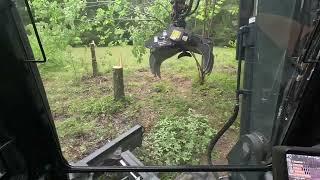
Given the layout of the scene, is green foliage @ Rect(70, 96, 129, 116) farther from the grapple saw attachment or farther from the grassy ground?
the grapple saw attachment

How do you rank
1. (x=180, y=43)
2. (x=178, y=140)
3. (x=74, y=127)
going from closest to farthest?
(x=180, y=43), (x=74, y=127), (x=178, y=140)

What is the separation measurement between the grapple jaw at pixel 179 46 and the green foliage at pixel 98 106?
28cm

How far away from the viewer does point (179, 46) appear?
161cm

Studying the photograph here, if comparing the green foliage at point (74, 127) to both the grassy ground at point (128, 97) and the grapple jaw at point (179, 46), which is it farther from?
the grapple jaw at point (179, 46)

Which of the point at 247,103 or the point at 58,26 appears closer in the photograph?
the point at 58,26

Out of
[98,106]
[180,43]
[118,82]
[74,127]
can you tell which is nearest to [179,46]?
[180,43]

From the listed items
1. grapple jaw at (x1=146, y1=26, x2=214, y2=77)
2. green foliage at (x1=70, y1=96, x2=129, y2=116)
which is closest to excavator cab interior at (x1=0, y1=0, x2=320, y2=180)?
grapple jaw at (x1=146, y1=26, x2=214, y2=77)

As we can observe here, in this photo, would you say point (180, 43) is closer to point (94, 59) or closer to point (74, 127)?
point (94, 59)

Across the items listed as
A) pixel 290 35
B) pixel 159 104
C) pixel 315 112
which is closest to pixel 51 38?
pixel 159 104

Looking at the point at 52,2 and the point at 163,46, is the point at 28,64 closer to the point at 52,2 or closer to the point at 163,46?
the point at 52,2

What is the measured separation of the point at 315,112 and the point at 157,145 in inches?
28.8

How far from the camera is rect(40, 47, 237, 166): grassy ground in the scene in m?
1.68

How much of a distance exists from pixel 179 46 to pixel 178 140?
531mm

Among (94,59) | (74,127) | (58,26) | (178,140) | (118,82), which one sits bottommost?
(178,140)
